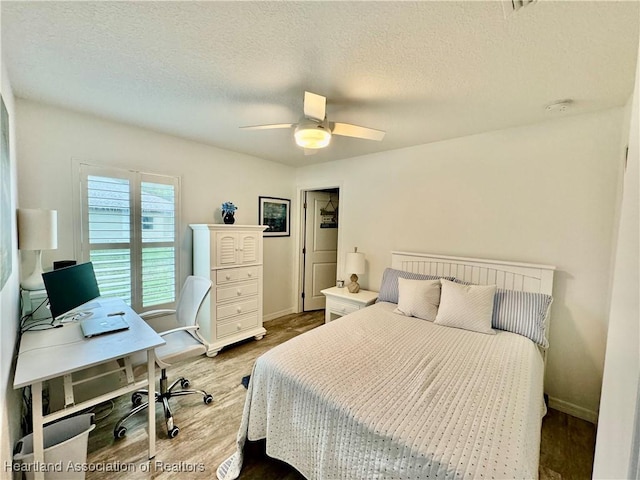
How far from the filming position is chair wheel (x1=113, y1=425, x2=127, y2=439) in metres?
1.82

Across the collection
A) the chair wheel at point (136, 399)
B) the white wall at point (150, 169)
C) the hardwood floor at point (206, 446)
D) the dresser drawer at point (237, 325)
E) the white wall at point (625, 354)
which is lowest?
the hardwood floor at point (206, 446)

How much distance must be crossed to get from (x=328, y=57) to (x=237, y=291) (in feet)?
8.52

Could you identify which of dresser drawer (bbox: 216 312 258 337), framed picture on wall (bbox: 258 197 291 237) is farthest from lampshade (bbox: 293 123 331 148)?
dresser drawer (bbox: 216 312 258 337)

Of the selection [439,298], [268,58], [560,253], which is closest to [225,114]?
[268,58]

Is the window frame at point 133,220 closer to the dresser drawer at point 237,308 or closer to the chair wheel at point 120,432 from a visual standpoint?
the dresser drawer at point 237,308

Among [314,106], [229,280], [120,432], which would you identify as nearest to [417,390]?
[314,106]

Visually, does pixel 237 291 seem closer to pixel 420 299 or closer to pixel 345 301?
pixel 345 301

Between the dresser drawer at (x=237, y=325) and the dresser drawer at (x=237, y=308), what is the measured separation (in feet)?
0.24

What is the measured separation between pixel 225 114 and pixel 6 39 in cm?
122

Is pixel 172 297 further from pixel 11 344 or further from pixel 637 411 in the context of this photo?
pixel 637 411

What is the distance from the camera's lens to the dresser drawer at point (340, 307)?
3166 mm

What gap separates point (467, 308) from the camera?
7.19 ft

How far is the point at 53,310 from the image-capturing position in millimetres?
1685

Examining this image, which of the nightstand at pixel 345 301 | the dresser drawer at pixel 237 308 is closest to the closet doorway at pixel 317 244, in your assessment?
the nightstand at pixel 345 301
